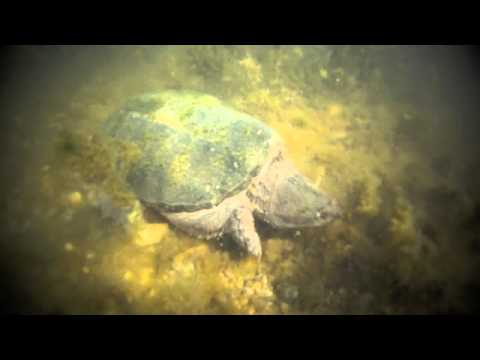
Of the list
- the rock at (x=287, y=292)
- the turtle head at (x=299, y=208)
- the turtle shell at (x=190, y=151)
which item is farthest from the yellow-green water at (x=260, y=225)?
the turtle shell at (x=190, y=151)

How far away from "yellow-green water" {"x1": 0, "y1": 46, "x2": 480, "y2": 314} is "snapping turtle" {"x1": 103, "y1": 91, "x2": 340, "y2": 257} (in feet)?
0.90

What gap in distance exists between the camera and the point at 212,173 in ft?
11.3

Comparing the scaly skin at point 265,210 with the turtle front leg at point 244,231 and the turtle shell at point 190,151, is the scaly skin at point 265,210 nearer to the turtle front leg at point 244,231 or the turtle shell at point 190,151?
the turtle front leg at point 244,231

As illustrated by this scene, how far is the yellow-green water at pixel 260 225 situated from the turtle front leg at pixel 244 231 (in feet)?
0.67

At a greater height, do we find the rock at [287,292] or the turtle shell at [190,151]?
the turtle shell at [190,151]

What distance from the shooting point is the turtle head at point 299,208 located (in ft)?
12.3

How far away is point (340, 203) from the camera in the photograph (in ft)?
14.1

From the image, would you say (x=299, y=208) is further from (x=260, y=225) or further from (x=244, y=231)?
(x=244, y=231)

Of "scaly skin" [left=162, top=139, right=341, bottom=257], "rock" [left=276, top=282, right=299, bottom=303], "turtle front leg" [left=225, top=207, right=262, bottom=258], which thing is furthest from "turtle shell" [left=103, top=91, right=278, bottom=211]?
"rock" [left=276, top=282, right=299, bottom=303]

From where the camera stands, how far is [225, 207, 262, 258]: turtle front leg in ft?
11.3

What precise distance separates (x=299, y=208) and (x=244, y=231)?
844mm

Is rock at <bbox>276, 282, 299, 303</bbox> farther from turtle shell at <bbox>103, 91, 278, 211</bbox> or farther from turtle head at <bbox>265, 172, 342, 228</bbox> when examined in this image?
turtle shell at <bbox>103, 91, 278, 211</bbox>

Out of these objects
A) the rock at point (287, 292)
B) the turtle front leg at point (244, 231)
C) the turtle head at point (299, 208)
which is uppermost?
the turtle head at point (299, 208)
